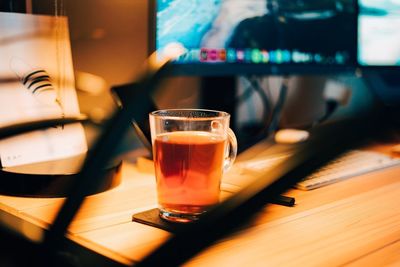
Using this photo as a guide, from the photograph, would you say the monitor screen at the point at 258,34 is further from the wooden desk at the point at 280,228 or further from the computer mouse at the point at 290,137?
the wooden desk at the point at 280,228

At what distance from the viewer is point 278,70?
3.52 feet

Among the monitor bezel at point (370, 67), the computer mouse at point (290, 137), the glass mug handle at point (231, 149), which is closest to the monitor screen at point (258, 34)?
the monitor bezel at point (370, 67)

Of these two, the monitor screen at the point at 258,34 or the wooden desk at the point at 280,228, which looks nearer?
the wooden desk at the point at 280,228

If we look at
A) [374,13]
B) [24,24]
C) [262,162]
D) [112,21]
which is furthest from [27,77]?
[374,13]

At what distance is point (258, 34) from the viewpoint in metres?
1.02

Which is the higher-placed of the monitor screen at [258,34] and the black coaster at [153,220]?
the monitor screen at [258,34]

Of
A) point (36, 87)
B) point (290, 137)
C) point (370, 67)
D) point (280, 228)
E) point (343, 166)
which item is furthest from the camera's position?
point (370, 67)

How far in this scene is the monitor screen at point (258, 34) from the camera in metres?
0.89

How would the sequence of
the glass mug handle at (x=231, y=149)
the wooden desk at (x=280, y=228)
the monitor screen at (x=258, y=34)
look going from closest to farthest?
the wooden desk at (x=280, y=228) → the glass mug handle at (x=231, y=149) → the monitor screen at (x=258, y=34)

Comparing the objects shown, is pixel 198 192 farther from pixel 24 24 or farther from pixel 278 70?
pixel 278 70

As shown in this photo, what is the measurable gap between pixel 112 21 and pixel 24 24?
258mm

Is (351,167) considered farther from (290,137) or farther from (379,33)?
(379,33)

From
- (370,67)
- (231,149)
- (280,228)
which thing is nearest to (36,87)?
(231,149)

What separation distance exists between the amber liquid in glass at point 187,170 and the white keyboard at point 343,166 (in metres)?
0.19
